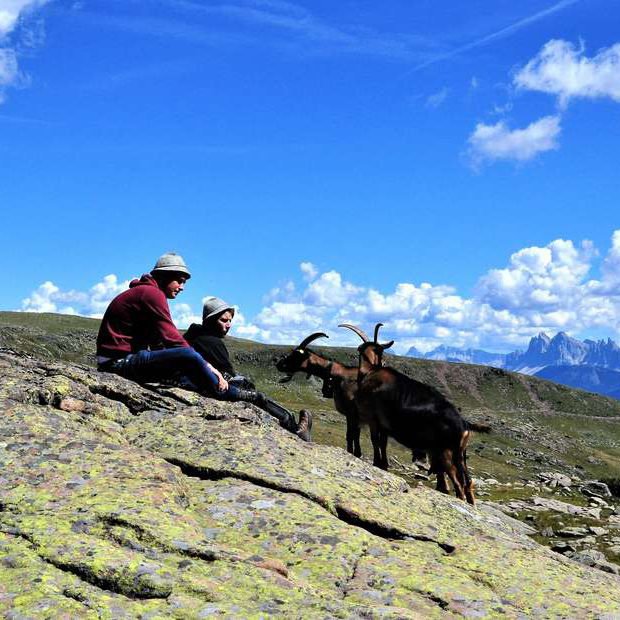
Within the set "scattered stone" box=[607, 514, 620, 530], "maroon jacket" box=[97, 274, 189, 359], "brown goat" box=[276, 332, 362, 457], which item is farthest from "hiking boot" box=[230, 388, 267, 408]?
"scattered stone" box=[607, 514, 620, 530]

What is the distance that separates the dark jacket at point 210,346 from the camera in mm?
13953

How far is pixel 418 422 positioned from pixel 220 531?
10.6 metres

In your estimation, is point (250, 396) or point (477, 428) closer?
point (250, 396)

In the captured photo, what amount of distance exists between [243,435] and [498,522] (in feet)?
14.1

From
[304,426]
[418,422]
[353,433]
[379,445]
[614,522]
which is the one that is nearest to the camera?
[304,426]

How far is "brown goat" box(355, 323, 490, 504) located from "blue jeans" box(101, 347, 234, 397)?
6568 mm

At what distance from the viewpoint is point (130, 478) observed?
789cm

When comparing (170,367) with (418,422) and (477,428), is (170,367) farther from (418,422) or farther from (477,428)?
(477,428)

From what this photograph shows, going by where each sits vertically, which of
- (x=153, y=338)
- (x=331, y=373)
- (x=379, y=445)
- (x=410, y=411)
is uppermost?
(x=331, y=373)

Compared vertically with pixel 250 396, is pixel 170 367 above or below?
above

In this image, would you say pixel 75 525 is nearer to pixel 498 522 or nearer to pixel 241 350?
pixel 498 522

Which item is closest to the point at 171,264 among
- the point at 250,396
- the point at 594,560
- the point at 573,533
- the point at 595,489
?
the point at 250,396

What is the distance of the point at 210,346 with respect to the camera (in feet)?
45.8

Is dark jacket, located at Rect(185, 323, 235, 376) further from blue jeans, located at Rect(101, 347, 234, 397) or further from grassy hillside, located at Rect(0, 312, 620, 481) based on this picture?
grassy hillside, located at Rect(0, 312, 620, 481)
